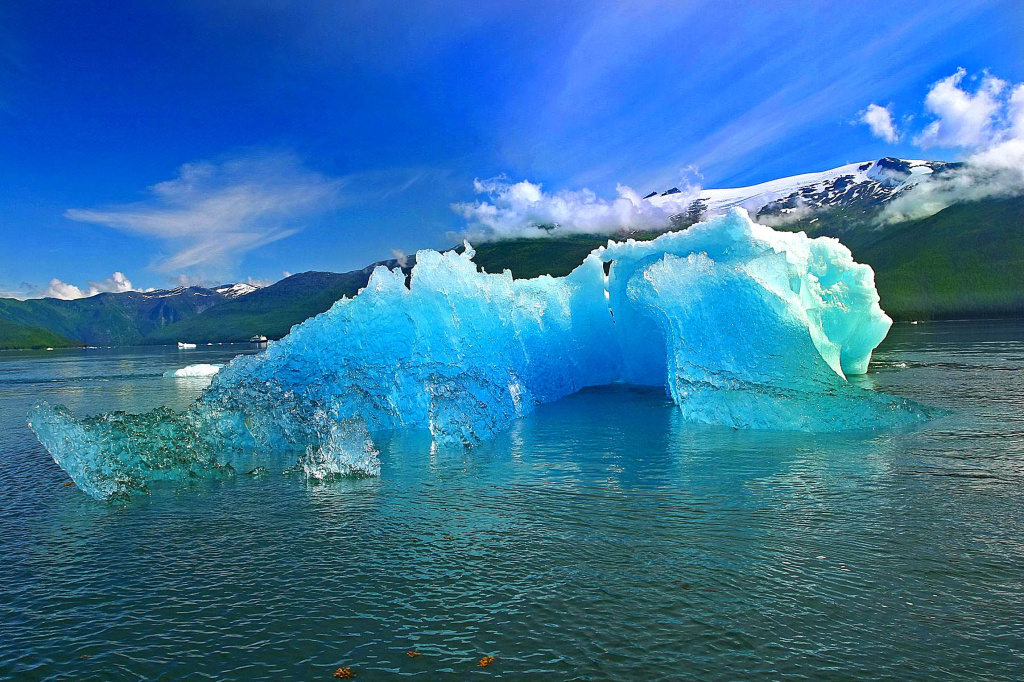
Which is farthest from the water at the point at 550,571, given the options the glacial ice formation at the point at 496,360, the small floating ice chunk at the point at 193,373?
the small floating ice chunk at the point at 193,373

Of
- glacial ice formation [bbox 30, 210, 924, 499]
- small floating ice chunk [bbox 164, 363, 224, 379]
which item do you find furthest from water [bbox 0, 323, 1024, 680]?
small floating ice chunk [bbox 164, 363, 224, 379]

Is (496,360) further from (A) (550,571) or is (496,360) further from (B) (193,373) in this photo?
(B) (193,373)

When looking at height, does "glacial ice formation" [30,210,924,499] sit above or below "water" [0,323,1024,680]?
above

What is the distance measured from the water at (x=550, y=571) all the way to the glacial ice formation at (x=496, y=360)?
215 cm

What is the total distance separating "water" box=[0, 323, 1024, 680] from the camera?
7793mm

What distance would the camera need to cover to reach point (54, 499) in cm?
1656

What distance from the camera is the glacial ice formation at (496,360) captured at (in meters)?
19.2

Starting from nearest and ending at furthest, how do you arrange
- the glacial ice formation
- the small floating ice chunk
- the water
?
the water → the glacial ice formation → the small floating ice chunk

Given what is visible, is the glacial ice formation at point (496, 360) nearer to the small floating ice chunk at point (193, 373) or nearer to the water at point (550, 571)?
the water at point (550, 571)

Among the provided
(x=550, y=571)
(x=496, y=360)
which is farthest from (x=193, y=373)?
(x=550, y=571)

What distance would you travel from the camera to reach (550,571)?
10.4 m

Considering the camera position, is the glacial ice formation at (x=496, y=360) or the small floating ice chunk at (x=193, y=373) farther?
the small floating ice chunk at (x=193, y=373)

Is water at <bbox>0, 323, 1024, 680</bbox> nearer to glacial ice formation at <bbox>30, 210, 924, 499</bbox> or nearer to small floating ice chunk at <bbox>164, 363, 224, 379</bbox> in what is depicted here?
glacial ice formation at <bbox>30, 210, 924, 499</bbox>

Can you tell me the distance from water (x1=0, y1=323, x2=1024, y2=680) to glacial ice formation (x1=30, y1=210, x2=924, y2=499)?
215cm
